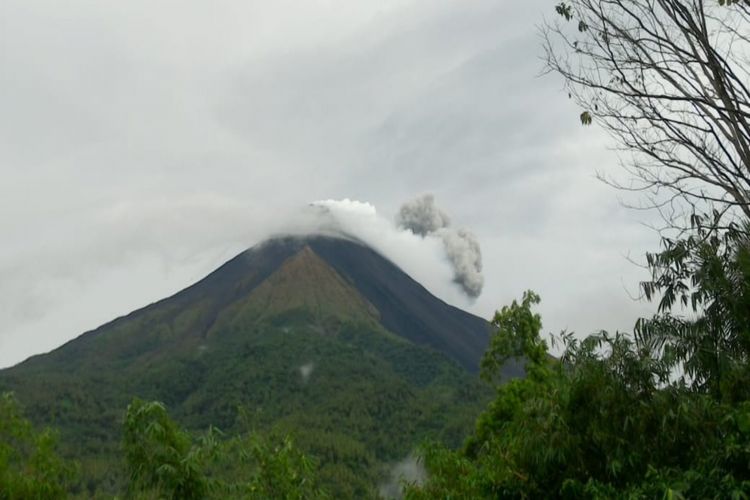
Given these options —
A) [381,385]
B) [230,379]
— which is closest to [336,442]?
[381,385]

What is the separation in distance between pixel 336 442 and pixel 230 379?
64.9 m

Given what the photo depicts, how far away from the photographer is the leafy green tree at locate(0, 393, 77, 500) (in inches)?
269

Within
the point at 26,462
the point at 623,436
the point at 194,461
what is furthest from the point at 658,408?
the point at 26,462

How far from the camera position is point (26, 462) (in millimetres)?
7520

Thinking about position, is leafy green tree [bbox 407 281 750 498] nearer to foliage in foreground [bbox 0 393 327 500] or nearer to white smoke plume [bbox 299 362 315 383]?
foliage in foreground [bbox 0 393 327 500]

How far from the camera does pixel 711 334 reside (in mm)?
5969

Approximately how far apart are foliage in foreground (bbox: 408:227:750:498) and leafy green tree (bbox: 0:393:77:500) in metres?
4.49

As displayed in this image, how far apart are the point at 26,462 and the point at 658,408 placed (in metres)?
6.54

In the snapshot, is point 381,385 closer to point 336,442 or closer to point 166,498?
point 336,442

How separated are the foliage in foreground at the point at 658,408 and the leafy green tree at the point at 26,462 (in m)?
4.49

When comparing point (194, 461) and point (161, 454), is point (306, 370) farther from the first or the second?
point (194, 461)

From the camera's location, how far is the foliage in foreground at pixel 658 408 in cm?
489

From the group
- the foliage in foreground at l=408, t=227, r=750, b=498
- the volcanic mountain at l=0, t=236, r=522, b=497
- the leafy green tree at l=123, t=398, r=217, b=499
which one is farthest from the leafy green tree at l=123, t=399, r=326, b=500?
the volcanic mountain at l=0, t=236, r=522, b=497

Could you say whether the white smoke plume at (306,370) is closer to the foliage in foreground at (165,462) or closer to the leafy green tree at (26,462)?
the leafy green tree at (26,462)
